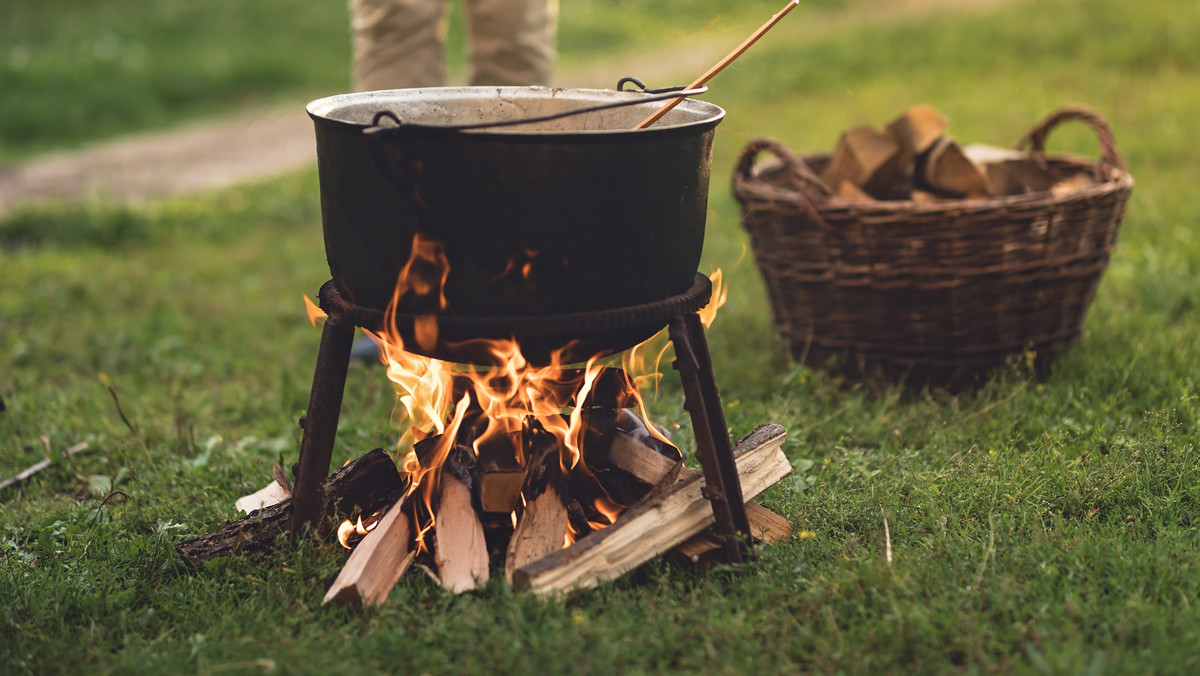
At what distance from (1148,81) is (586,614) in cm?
765

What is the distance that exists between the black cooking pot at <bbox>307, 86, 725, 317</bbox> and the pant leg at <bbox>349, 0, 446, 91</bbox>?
1428mm

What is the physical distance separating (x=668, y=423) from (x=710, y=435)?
3.47ft

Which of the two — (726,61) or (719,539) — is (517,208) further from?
(719,539)

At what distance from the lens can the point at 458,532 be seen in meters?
2.46

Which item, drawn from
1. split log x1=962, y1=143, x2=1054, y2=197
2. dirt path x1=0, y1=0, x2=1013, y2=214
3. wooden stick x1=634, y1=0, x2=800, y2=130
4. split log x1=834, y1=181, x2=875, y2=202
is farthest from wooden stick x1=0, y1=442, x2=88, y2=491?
dirt path x1=0, y1=0, x2=1013, y2=214

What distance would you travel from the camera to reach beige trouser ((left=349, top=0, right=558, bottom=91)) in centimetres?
369

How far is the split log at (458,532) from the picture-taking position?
2.36 m

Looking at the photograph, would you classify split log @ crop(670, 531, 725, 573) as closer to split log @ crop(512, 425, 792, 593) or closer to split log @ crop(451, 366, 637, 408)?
split log @ crop(512, 425, 792, 593)

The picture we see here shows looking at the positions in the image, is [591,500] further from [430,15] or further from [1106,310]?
[1106,310]

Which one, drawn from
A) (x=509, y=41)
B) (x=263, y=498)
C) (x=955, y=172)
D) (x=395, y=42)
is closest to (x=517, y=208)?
(x=263, y=498)

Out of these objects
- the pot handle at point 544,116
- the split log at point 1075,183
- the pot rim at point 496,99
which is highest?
the pot handle at point 544,116

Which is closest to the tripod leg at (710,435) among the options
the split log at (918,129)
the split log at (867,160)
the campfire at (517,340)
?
the campfire at (517,340)

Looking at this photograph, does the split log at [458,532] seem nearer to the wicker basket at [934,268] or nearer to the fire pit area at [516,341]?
the fire pit area at [516,341]

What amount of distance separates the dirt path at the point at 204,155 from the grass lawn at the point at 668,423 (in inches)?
45.3
